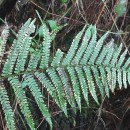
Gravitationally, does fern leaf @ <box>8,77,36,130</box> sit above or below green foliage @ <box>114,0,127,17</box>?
below

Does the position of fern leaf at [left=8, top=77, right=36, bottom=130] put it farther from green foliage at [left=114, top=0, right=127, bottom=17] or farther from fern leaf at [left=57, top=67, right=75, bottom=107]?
green foliage at [left=114, top=0, right=127, bottom=17]

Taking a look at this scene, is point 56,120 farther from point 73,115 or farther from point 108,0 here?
point 108,0

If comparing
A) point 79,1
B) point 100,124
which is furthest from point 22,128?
point 79,1

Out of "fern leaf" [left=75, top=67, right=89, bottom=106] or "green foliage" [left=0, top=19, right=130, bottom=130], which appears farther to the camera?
"fern leaf" [left=75, top=67, right=89, bottom=106]

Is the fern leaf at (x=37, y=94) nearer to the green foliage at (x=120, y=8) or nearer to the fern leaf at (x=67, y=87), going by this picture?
the fern leaf at (x=67, y=87)

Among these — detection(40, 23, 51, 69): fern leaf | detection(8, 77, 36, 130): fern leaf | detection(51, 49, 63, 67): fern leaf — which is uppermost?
detection(40, 23, 51, 69): fern leaf

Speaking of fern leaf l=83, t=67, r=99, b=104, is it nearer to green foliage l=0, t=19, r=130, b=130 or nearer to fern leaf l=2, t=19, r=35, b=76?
green foliage l=0, t=19, r=130, b=130

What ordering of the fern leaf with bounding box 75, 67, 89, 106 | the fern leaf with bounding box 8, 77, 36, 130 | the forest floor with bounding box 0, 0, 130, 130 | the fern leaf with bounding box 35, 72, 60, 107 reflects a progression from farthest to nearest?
the forest floor with bounding box 0, 0, 130, 130
the fern leaf with bounding box 75, 67, 89, 106
the fern leaf with bounding box 35, 72, 60, 107
the fern leaf with bounding box 8, 77, 36, 130

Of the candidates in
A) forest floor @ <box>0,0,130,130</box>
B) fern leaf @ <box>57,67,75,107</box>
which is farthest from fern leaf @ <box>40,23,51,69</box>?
forest floor @ <box>0,0,130,130</box>

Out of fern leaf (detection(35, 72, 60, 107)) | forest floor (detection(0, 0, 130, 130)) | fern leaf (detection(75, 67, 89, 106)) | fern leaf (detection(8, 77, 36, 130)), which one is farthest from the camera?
forest floor (detection(0, 0, 130, 130))
